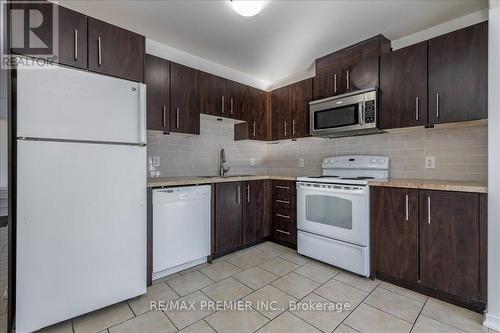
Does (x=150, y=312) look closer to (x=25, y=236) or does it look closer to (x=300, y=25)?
(x=25, y=236)

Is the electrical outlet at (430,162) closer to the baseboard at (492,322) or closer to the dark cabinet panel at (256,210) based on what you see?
the baseboard at (492,322)

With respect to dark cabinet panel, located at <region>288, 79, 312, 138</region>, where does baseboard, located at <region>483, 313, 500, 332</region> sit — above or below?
below

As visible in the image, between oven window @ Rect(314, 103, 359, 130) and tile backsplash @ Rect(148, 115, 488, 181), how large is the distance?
405 millimetres

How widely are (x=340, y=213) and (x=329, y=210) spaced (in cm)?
12

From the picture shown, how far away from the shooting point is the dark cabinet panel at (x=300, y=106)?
121 inches

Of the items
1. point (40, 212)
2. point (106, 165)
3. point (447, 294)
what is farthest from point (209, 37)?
point (447, 294)

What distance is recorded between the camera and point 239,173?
11.9 feet

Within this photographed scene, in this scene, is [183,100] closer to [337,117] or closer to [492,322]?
[337,117]

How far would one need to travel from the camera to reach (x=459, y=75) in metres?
1.96

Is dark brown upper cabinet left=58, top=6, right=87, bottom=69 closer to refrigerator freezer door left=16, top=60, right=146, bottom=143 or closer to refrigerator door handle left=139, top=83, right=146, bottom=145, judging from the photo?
refrigerator freezer door left=16, top=60, right=146, bottom=143

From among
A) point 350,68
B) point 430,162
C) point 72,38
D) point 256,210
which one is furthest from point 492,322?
point 72,38

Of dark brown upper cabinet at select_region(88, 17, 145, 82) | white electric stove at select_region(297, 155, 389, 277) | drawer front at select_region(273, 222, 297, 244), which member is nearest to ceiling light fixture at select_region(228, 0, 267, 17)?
dark brown upper cabinet at select_region(88, 17, 145, 82)

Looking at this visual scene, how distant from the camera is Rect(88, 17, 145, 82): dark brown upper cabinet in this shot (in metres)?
1.77

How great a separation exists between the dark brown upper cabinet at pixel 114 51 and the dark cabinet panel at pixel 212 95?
90 centimetres
